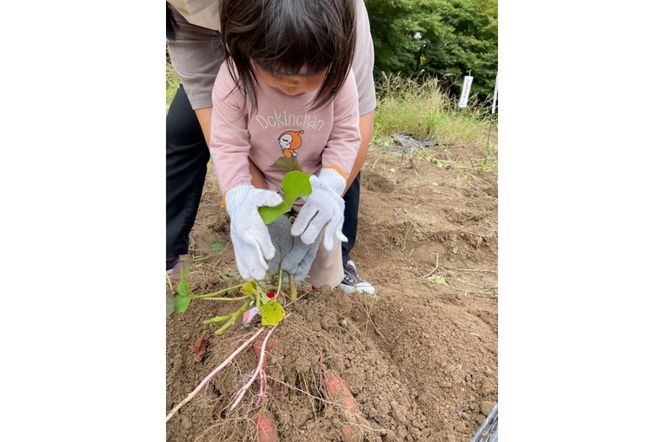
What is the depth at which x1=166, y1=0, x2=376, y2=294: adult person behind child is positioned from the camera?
1.21 metres

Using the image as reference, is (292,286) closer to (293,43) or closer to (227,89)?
(227,89)

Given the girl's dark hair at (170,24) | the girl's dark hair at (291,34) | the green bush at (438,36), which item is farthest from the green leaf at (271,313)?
the green bush at (438,36)

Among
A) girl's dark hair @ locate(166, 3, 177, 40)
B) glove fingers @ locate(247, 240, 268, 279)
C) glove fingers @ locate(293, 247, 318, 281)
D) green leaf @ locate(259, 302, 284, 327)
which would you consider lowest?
green leaf @ locate(259, 302, 284, 327)

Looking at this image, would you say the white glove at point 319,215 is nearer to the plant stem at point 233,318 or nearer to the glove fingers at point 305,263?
the glove fingers at point 305,263

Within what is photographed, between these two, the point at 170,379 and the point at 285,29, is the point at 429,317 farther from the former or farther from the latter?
the point at 285,29

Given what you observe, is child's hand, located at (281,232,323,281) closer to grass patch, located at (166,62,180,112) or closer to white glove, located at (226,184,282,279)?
white glove, located at (226,184,282,279)

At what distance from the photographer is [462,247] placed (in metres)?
2.12

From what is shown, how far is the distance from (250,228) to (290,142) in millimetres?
292

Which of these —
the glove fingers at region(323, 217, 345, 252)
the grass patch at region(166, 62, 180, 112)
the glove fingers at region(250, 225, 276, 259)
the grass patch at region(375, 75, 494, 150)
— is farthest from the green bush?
the grass patch at region(166, 62, 180, 112)

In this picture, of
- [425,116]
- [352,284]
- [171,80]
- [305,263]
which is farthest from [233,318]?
[425,116]

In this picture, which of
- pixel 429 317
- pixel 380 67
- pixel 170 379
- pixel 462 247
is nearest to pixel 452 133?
pixel 380 67

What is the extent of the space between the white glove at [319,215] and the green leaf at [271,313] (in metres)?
0.16

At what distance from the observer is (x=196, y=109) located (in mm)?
1300

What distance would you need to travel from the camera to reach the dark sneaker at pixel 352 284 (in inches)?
59.1
